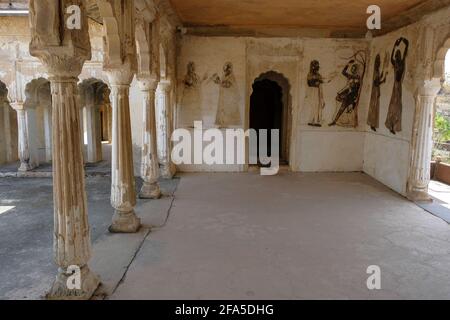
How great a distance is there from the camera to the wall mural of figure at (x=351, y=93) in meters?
10.3

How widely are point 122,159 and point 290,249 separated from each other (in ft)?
8.88

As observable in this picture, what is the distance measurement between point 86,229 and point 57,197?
1.43ft

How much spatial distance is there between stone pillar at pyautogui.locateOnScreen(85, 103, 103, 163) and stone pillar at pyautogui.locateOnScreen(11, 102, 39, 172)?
208cm

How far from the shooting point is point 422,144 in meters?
7.46

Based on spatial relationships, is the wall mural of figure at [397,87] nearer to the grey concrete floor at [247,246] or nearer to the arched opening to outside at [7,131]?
the grey concrete floor at [247,246]

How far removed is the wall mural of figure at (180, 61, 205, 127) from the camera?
10242 mm

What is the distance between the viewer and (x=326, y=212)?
266 inches

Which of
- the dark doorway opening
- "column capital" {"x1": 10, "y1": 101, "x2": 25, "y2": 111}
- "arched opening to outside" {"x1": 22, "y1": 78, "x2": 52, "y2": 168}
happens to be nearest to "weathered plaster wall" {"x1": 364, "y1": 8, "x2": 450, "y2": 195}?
the dark doorway opening

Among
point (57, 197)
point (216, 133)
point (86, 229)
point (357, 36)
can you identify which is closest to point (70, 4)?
point (57, 197)

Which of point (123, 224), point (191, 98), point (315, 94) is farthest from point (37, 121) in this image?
point (315, 94)

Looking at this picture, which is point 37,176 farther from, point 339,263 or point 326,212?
point 339,263

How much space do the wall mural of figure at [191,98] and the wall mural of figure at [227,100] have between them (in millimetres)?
503

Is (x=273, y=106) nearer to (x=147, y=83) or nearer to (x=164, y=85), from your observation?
(x=164, y=85)

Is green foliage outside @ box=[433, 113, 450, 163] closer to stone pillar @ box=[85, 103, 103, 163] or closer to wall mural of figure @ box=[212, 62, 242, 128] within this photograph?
wall mural of figure @ box=[212, 62, 242, 128]
